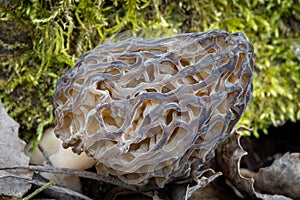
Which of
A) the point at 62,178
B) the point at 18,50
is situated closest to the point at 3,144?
the point at 62,178

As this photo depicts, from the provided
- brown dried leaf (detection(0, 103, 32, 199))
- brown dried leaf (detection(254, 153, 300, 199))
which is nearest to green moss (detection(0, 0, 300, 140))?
brown dried leaf (detection(0, 103, 32, 199))

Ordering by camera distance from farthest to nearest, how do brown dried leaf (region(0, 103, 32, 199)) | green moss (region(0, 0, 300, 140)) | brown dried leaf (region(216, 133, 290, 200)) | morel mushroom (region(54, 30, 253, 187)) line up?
green moss (region(0, 0, 300, 140)) → brown dried leaf (region(216, 133, 290, 200)) → brown dried leaf (region(0, 103, 32, 199)) → morel mushroom (region(54, 30, 253, 187))

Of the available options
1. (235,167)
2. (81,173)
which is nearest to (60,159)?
(81,173)

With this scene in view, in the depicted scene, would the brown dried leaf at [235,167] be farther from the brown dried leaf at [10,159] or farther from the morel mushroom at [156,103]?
the brown dried leaf at [10,159]

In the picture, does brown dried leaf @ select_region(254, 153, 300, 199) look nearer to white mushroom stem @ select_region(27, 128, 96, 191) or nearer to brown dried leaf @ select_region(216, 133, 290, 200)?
brown dried leaf @ select_region(216, 133, 290, 200)

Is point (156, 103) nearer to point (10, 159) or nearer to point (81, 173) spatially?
point (81, 173)

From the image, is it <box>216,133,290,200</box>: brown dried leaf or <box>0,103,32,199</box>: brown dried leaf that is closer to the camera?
<box>0,103,32,199</box>: brown dried leaf

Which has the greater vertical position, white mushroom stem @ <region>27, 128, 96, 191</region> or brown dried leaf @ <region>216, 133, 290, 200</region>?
white mushroom stem @ <region>27, 128, 96, 191</region>
